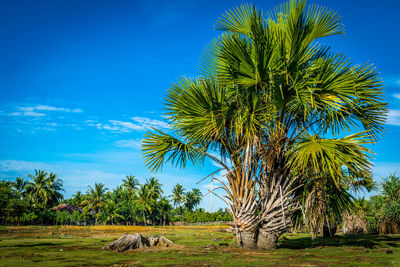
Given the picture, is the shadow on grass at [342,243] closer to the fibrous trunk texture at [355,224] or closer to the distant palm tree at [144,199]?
the fibrous trunk texture at [355,224]

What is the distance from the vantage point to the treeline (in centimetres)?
4984

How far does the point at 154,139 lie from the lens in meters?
9.42

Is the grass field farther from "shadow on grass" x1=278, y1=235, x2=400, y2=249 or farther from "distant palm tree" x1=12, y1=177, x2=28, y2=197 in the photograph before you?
"distant palm tree" x1=12, y1=177, x2=28, y2=197

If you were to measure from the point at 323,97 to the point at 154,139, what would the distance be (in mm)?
5358

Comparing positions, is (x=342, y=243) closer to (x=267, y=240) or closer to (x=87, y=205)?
(x=267, y=240)

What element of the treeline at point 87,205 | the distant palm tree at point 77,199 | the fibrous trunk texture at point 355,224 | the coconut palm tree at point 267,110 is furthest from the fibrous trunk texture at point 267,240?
the distant palm tree at point 77,199

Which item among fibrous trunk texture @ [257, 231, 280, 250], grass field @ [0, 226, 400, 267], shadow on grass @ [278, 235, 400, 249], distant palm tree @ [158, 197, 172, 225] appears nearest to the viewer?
grass field @ [0, 226, 400, 267]

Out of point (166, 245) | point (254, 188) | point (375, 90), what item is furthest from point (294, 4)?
point (166, 245)

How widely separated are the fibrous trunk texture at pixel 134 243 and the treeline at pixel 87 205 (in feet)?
152

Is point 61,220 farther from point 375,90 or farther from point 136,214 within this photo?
point 375,90

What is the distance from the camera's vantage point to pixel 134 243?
9.66 metres

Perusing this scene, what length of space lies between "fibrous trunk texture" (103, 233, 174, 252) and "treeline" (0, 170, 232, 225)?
1826 inches

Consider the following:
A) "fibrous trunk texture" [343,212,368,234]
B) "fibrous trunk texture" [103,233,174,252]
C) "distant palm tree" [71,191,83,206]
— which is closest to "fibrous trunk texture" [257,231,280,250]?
"fibrous trunk texture" [103,233,174,252]

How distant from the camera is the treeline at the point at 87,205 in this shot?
49844 millimetres
